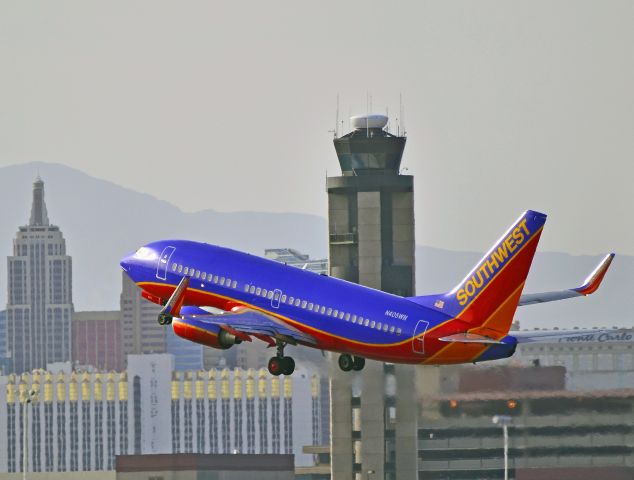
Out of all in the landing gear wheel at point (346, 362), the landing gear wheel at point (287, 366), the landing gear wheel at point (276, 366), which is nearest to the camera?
the landing gear wheel at point (276, 366)

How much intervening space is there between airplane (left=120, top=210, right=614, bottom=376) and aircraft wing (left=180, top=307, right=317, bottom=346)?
6 cm

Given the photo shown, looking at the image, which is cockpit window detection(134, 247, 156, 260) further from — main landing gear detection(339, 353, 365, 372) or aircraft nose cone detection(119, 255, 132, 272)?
main landing gear detection(339, 353, 365, 372)

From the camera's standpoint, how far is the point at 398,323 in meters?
124

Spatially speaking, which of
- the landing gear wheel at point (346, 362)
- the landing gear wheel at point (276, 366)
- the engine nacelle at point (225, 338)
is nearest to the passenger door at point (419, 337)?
the landing gear wheel at point (346, 362)

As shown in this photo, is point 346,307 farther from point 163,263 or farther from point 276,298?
point 163,263

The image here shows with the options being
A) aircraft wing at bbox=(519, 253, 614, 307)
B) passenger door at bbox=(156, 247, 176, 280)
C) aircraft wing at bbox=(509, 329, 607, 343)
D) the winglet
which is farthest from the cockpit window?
the winglet

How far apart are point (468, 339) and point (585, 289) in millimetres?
12005

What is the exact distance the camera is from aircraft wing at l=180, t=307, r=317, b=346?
127 metres

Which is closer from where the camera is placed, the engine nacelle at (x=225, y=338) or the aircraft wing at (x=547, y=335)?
the aircraft wing at (x=547, y=335)

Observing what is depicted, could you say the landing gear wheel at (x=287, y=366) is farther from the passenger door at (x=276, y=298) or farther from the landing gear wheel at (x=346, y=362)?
the passenger door at (x=276, y=298)

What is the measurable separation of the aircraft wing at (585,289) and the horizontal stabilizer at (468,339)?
695 cm

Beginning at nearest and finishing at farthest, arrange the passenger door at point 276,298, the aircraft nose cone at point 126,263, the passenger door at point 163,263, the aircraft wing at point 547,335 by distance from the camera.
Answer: the aircraft wing at point 547,335, the passenger door at point 276,298, the passenger door at point 163,263, the aircraft nose cone at point 126,263

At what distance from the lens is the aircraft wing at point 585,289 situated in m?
128

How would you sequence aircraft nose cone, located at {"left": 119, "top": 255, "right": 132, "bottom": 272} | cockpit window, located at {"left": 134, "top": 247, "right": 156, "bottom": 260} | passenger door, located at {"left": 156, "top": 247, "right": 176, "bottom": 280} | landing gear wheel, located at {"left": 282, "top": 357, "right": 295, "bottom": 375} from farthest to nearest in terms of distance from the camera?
aircraft nose cone, located at {"left": 119, "top": 255, "right": 132, "bottom": 272} < cockpit window, located at {"left": 134, "top": 247, "right": 156, "bottom": 260} < passenger door, located at {"left": 156, "top": 247, "right": 176, "bottom": 280} < landing gear wheel, located at {"left": 282, "top": 357, "right": 295, "bottom": 375}
